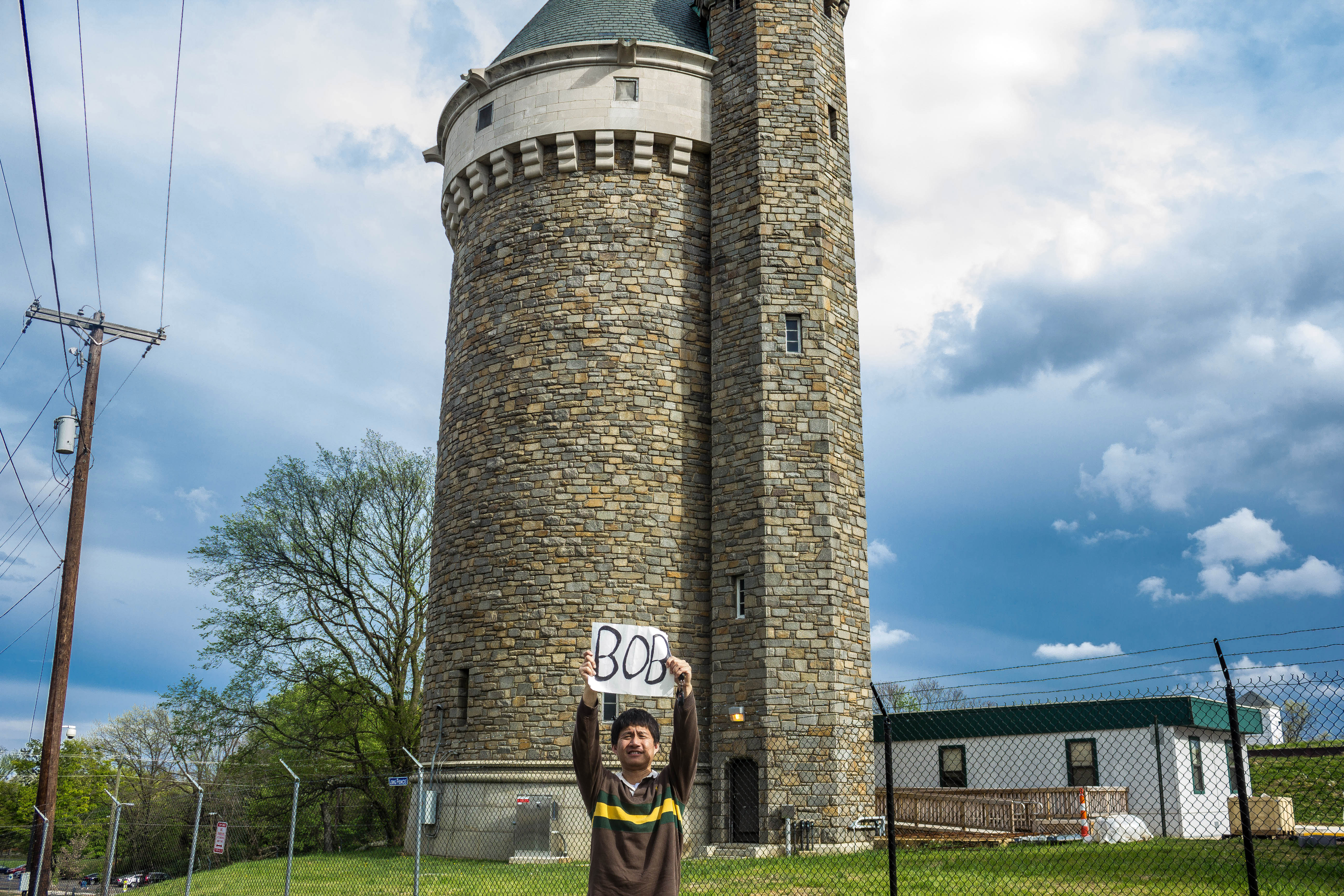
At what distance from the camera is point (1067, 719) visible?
21.2 m

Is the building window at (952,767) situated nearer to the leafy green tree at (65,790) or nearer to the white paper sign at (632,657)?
the white paper sign at (632,657)

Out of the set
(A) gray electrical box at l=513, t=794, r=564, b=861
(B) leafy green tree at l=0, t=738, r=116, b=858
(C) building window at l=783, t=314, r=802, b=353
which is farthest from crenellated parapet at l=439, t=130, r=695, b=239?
(B) leafy green tree at l=0, t=738, r=116, b=858

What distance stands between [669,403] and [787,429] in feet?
8.79

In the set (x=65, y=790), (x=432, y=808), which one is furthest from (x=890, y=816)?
(x=65, y=790)

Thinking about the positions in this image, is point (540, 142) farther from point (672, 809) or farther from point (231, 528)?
point (672, 809)

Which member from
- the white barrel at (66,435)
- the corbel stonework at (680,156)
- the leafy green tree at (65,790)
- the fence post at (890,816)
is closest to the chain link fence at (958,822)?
the fence post at (890,816)

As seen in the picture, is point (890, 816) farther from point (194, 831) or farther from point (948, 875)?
point (194, 831)

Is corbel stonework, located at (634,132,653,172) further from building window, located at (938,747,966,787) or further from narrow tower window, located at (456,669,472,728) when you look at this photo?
building window, located at (938,747,966,787)

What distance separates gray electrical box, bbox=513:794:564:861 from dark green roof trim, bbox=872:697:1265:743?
20.3 feet

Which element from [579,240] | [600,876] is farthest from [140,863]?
[600,876]

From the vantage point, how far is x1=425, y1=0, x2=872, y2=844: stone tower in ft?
63.5

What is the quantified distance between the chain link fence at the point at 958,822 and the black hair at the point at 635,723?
304 inches

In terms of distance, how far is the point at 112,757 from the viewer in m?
51.6

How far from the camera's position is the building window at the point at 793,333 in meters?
21.0
